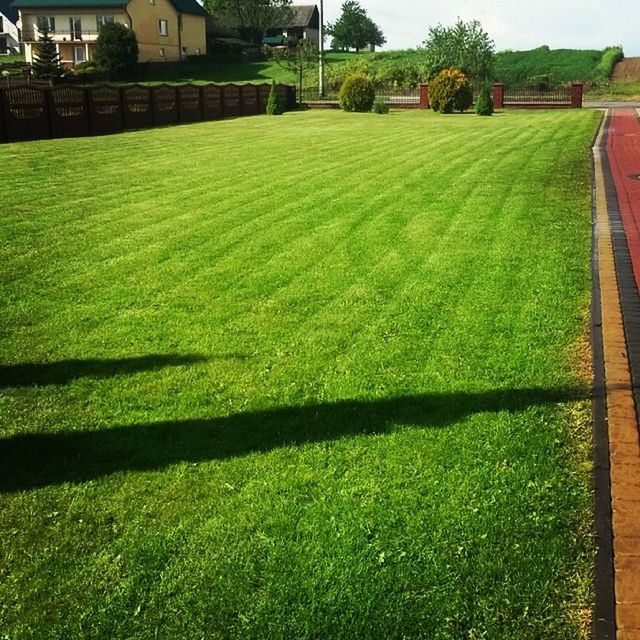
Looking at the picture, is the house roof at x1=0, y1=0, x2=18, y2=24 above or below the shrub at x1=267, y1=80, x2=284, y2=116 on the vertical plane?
above

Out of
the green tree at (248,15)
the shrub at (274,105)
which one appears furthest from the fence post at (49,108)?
the green tree at (248,15)

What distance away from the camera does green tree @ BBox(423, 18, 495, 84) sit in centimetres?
4972

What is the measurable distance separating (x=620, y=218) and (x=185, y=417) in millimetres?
8065

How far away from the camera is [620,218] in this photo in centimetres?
1046

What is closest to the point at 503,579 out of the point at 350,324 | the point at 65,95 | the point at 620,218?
the point at 350,324

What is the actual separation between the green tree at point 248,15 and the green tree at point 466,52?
4205 centimetres

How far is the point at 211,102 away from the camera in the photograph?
109ft

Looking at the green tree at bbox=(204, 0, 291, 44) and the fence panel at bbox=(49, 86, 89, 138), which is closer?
the fence panel at bbox=(49, 86, 89, 138)

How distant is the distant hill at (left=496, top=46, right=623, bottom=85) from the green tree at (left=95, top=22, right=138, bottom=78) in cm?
3017

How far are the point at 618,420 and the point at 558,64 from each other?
71.1m


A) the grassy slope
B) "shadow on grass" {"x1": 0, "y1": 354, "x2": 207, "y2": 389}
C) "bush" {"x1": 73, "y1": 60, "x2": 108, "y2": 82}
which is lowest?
"shadow on grass" {"x1": 0, "y1": 354, "x2": 207, "y2": 389}

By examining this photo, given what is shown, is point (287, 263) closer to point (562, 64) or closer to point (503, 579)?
point (503, 579)

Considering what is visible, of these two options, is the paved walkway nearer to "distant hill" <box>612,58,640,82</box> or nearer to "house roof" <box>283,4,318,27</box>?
"distant hill" <box>612,58,640,82</box>

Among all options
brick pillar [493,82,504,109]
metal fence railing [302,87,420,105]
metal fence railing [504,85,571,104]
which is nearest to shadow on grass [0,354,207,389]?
brick pillar [493,82,504,109]
